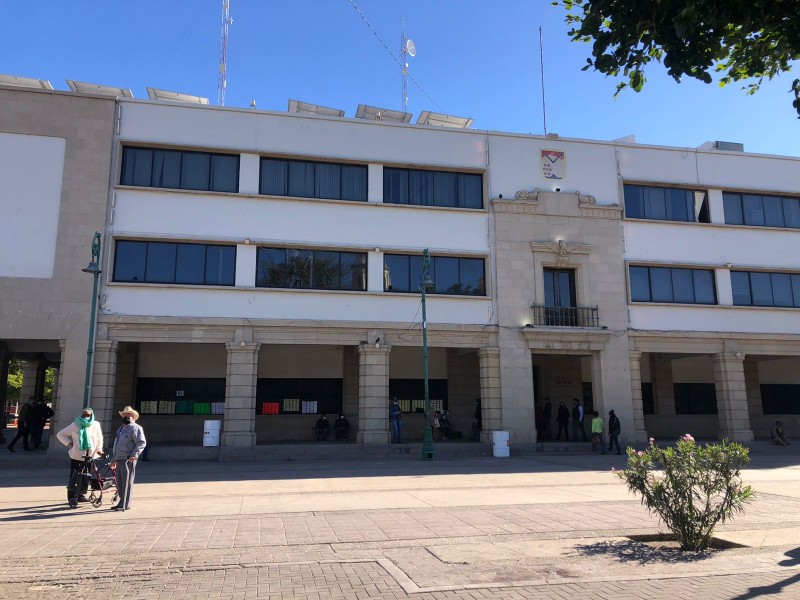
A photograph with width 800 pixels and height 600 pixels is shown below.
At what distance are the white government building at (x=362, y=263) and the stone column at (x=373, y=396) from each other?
9 cm

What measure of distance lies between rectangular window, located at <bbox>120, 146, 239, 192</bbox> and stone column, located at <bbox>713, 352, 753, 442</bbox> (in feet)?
68.2

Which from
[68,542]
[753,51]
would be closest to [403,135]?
[753,51]

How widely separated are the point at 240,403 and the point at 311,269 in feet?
18.0

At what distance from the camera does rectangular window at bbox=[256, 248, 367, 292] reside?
2359 cm

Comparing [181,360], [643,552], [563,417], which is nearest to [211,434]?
[181,360]

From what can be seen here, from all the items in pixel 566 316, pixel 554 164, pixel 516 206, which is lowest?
pixel 566 316

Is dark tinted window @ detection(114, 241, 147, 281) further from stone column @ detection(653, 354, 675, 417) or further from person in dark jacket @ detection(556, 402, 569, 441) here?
stone column @ detection(653, 354, 675, 417)

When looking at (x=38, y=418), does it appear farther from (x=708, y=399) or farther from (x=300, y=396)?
(x=708, y=399)

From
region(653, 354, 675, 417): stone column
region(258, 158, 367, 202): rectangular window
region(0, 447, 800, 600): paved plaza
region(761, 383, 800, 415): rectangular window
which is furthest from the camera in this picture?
region(761, 383, 800, 415): rectangular window

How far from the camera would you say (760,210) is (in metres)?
28.3

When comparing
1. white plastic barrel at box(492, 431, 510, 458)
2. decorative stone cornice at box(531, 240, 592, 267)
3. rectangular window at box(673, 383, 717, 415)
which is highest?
decorative stone cornice at box(531, 240, 592, 267)

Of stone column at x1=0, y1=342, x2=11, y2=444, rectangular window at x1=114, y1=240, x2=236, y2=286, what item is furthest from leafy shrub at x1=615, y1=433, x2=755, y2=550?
stone column at x1=0, y1=342, x2=11, y2=444

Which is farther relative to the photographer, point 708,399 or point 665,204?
point 708,399

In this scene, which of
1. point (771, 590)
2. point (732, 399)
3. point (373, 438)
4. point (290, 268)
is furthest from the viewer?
point (732, 399)
